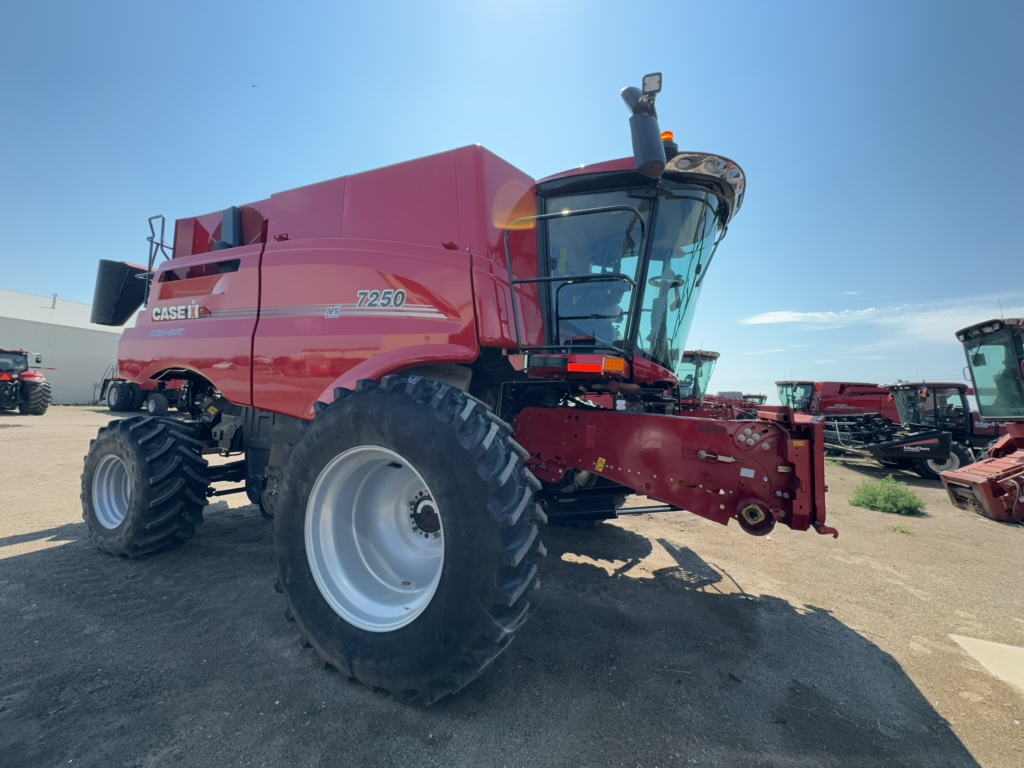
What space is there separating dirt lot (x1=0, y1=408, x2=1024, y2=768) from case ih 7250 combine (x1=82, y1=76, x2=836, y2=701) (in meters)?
0.29

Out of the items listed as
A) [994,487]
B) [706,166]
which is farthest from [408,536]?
[994,487]

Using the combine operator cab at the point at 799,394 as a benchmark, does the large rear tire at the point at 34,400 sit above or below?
below

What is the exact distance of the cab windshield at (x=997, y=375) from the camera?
25.2 ft

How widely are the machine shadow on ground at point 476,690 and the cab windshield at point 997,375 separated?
7.23 metres

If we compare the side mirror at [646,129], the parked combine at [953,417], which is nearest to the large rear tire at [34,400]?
the side mirror at [646,129]

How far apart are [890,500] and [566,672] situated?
24.2 feet

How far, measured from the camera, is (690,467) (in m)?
2.84

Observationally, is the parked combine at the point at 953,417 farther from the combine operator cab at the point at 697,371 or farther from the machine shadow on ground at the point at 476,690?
the machine shadow on ground at the point at 476,690

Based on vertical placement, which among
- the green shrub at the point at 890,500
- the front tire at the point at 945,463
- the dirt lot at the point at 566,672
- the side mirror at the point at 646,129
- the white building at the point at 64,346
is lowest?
the dirt lot at the point at 566,672

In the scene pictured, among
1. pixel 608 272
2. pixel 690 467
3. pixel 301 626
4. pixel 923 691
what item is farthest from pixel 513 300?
pixel 923 691

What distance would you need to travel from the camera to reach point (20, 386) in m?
17.7

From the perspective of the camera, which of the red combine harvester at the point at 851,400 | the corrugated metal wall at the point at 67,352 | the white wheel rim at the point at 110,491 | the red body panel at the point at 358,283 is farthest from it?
the corrugated metal wall at the point at 67,352

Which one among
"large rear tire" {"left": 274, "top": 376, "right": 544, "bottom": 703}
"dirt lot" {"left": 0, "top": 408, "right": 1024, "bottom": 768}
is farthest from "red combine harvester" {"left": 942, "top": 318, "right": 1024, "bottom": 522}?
"large rear tire" {"left": 274, "top": 376, "right": 544, "bottom": 703}

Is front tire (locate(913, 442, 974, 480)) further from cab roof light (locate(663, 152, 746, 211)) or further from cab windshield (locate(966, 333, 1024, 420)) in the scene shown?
cab roof light (locate(663, 152, 746, 211))
